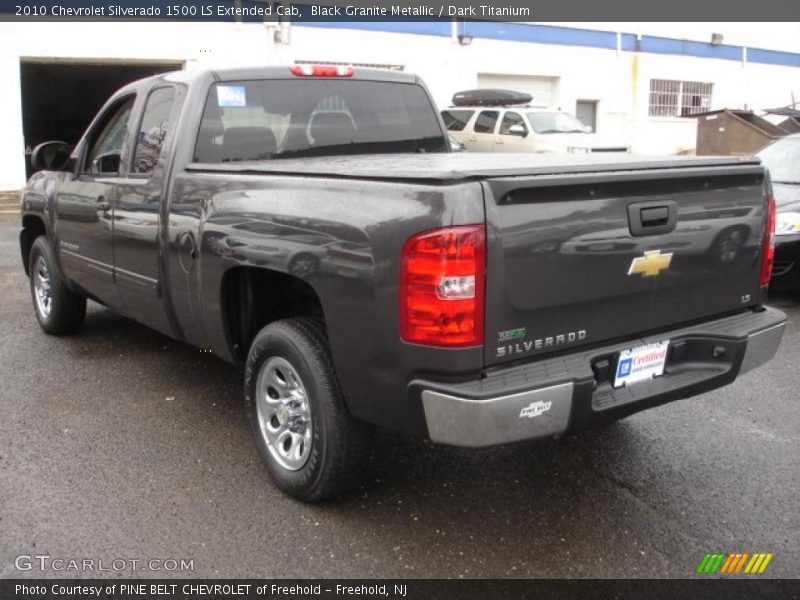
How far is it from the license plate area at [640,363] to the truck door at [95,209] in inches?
119

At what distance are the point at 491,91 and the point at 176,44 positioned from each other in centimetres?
674

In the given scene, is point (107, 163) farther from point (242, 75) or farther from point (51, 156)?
point (242, 75)

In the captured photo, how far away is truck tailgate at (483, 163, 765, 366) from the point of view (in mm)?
2600

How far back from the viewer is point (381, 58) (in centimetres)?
1789

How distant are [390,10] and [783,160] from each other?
12.0 meters

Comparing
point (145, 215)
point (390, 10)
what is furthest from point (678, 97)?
point (145, 215)

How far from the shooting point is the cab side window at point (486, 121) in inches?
635

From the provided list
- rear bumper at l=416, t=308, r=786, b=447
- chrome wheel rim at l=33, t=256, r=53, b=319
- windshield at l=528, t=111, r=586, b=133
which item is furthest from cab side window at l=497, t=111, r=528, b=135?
rear bumper at l=416, t=308, r=786, b=447

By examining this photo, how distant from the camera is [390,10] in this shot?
58.1ft

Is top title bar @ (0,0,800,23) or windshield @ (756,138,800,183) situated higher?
top title bar @ (0,0,800,23)

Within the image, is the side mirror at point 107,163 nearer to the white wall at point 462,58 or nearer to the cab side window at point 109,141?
the cab side window at point 109,141

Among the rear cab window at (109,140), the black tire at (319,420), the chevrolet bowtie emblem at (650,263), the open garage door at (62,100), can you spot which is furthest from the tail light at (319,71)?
the open garage door at (62,100)

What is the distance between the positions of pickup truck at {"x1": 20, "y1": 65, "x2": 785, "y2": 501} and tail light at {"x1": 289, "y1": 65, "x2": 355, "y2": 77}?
0.22ft

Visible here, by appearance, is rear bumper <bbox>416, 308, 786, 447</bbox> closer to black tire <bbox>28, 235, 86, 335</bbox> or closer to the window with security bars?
black tire <bbox>28, 235, 86, 335</bbox>
